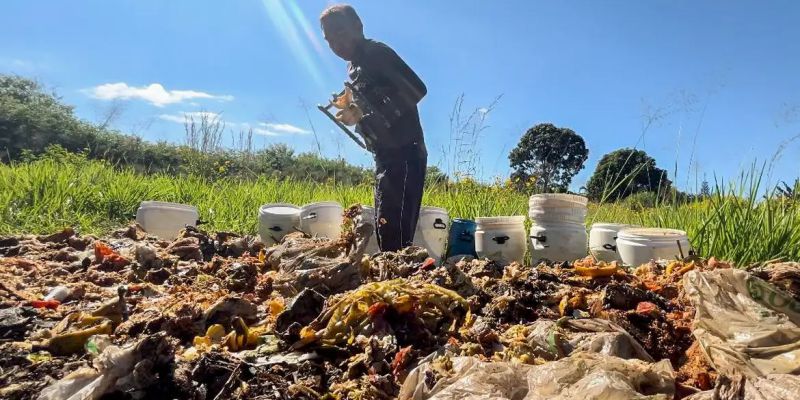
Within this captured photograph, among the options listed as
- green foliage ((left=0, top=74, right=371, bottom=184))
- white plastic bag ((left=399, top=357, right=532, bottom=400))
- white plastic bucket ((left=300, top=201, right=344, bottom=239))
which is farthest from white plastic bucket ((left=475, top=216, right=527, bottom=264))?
green foliage ((left=0, top=74, right=371, bottom=184))

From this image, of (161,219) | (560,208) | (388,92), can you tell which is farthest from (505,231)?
(161,219)

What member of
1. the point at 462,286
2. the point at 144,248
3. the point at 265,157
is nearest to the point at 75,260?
the point at 144,248

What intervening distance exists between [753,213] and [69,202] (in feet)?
25.2

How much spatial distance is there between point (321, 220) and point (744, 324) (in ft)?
13.2

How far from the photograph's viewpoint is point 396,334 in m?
2.55

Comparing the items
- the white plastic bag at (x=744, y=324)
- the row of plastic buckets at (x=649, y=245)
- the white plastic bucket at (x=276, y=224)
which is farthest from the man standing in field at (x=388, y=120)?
the white plastic bag at (x=744, y=324)

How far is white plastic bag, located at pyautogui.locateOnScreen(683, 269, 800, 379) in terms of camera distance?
2188 millimetres

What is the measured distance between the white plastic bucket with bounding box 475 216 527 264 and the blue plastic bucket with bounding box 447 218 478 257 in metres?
0.29

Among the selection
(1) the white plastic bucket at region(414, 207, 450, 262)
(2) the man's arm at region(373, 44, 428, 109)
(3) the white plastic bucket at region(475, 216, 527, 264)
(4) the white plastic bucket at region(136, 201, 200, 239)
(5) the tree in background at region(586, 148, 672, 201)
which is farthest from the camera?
(5) the tree in background at region(586, 148, 672, 201)

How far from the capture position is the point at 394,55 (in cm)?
492

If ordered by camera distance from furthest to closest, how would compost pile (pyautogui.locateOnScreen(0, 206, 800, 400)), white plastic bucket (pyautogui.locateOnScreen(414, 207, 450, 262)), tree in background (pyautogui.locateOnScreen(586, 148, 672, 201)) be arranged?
tree in background (pyautogui.locateOnScreen(586, 148, 672, 201))
white plastic bucket (pyautogui.locateOnScreen(414, 207, 450, 262))
compost pile (pyautogui.locateOnScreen(0, 206, 800, 400))

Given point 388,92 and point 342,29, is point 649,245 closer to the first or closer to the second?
point 388,92

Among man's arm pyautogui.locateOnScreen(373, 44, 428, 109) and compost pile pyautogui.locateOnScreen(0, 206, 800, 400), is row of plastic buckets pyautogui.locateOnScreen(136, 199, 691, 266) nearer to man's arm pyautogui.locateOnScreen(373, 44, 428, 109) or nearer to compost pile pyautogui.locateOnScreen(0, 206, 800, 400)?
compost pile pyautogui.locateOnScreen(0, 206, 800, 400)

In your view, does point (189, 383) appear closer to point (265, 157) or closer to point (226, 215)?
point (226, 215)
